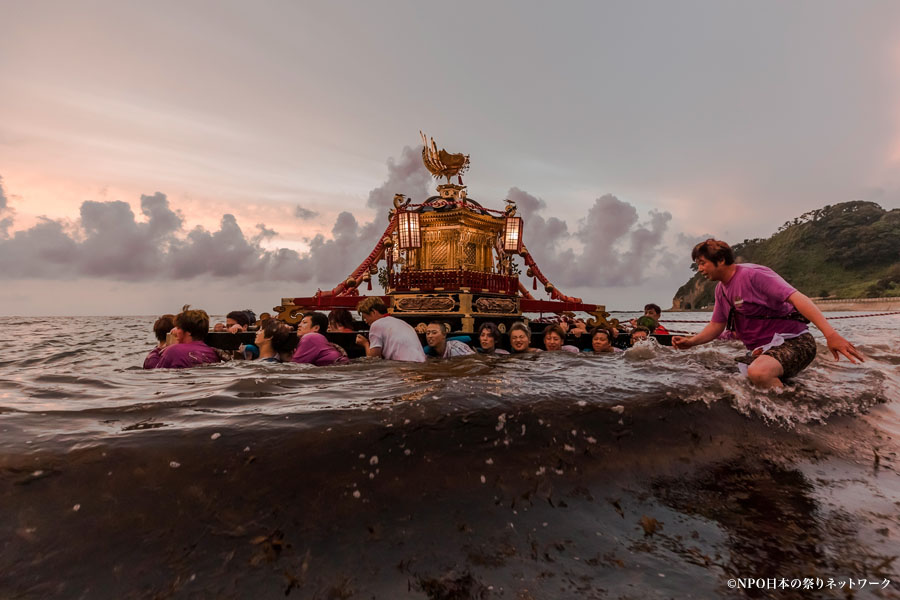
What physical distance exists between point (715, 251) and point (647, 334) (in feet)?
18.9

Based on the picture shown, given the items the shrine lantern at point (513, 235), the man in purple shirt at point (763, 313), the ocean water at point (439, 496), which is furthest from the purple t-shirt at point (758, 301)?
the shrine lantern at point (513, 235)

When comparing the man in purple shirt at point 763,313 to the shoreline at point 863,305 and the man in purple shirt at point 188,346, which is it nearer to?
the man in purple shirt at point 188,346

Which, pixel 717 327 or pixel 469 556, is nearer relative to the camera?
pixel 469 556

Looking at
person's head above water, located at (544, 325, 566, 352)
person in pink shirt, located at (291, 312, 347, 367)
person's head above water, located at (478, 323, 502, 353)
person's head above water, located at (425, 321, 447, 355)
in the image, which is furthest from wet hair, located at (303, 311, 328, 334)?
person's head above water, located at (544, 325, 566, 352)

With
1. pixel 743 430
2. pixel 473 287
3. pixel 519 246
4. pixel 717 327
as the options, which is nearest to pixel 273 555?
pixel 743 430

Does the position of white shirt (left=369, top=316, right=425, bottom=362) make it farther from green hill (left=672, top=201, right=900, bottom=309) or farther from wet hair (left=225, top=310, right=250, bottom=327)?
green hill (left=672, top=201, right=900, bottom=309)

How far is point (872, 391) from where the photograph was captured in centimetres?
498

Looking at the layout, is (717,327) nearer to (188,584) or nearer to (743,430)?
(743,430)

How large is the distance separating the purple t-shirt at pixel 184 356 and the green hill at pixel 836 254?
90733mm

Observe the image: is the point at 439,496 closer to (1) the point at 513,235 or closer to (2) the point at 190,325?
(2) the point at 190,325

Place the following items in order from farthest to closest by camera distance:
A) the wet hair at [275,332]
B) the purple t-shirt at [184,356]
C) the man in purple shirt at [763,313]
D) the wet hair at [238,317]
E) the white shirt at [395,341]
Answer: the wet hair at [238,317]
the wet hair at [275,332]
the white shirt at [395,341]
the purple t-shirt at [184,356]
the man in purple shirt at [763,313]

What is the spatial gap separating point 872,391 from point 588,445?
4526 mm

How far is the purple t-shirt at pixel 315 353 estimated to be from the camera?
20.8 feet

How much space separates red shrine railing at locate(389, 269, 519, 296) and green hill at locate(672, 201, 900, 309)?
82643 mm
